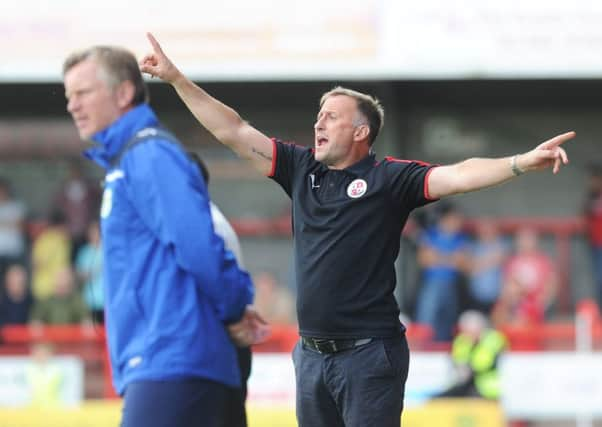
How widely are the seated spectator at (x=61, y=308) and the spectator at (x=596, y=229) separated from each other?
6.89 meters

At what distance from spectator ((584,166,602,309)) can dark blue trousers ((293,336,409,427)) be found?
1161 centimetres

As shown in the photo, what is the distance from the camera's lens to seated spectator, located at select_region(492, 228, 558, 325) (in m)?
15.0

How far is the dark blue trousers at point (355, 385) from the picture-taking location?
556 centimetres

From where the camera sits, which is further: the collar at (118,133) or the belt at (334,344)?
the belt at (334,344)

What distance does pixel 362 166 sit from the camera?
583cm

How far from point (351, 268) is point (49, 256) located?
1130 centimetres

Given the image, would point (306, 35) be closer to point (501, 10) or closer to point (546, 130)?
point (501, 10)

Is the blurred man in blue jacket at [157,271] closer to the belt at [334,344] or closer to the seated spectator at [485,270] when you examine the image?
the belt at [334,344]

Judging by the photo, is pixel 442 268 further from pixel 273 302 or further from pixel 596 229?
pixel 596 229

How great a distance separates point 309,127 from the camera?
61.1ft

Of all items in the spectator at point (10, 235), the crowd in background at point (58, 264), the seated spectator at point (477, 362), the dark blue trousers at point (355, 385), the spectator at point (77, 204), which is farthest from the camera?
the spectator at point (10, 235)

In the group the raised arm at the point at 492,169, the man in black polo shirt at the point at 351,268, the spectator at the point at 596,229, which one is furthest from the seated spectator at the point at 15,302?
the raised arm at the point at 492,169

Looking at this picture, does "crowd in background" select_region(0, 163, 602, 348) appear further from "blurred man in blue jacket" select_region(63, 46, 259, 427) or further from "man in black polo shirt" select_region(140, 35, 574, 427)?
"blurred man in blue jacket" select_region(63, 46, 259, 427)

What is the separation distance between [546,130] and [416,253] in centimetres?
318
